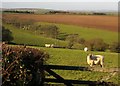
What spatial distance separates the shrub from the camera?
21.5ft

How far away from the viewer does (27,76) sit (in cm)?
678

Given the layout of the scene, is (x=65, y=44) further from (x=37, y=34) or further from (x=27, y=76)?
(x=27, y=76)

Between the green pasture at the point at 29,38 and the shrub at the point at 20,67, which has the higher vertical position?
the shrub at the point at 20,67

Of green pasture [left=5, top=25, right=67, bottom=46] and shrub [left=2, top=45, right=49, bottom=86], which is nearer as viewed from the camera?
shrub [left=2, top=45, right=49, bottom=86]

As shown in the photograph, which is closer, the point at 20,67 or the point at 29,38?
the point at 20,67

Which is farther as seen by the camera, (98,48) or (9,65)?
(98,48)

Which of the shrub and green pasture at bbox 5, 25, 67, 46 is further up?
the shrub

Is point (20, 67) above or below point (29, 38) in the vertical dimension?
above

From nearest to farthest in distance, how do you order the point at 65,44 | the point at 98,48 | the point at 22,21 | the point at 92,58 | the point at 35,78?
the point at 35,78 < the point at 92,58 < the point at 22,21 < the point at 98,48 < the point at 65,44

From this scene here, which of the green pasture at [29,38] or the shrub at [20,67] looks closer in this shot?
the shrub at [20,67]

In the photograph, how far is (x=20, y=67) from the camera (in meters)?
6.67

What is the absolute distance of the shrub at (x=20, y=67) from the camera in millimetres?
6559

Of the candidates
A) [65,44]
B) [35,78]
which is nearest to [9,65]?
[35,78]

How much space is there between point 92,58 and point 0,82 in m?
10.2
